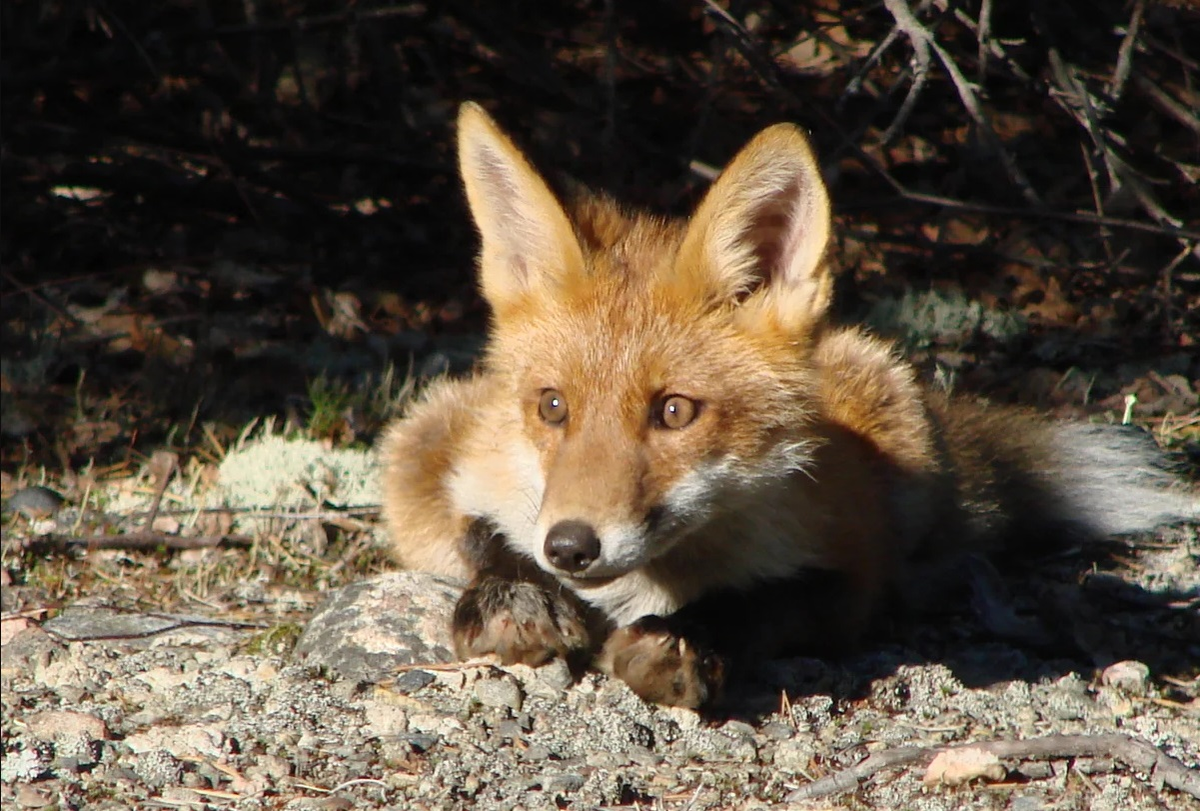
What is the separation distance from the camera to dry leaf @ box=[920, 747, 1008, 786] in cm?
281

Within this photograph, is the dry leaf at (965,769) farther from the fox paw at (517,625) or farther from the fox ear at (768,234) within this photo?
the fox ear at (768,234)

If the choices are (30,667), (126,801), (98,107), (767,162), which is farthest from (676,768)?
(98,107)

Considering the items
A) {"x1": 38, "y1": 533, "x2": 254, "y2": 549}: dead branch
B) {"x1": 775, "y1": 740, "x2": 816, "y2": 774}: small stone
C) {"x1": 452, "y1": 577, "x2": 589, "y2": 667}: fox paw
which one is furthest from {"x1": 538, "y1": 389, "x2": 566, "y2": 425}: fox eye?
{"x1": 38, "y1": 533, "x2": 254, "y2": 549}: dead branch

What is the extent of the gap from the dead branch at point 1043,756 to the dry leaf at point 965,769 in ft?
0.08

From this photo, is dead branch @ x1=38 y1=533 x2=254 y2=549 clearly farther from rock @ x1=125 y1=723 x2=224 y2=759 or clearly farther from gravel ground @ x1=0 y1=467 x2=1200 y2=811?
rock @ x1=125 y1=723 x2=224 y2=759

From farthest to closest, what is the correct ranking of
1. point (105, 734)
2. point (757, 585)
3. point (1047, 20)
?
point (1047, 20) < point (757, 585) < point (105, 734)

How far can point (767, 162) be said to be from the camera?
119 inches

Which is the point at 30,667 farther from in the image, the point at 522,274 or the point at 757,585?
the point at 757,585

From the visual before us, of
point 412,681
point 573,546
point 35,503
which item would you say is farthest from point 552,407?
point 35,503

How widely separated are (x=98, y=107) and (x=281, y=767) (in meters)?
4.53

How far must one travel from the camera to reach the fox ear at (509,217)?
322 centimetres

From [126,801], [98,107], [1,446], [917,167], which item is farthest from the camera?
[917,167]

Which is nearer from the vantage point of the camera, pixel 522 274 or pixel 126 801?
pixel 126 801

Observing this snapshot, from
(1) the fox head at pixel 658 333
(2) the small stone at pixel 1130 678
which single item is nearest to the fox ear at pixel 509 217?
(1) the fox head at pixel 658 333
